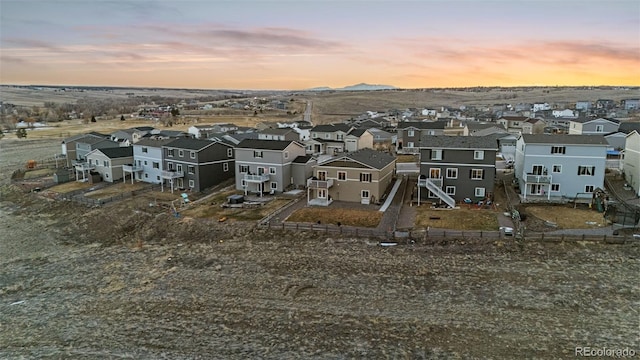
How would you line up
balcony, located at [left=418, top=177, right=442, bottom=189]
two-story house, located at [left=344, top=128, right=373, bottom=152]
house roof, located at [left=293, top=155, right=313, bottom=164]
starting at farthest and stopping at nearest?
1. two-story house, located at [left=344, top=128, right=373, bottom=152]
2. house roof, located at [left=293, top=155, right=313, bottom=164]
3. balcony, located at [left=418, top=177, right=442, bottom=189]

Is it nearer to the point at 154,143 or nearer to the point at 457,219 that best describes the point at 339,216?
the point at 457,219

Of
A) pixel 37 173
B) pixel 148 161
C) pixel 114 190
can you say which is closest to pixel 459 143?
pixel 148 161

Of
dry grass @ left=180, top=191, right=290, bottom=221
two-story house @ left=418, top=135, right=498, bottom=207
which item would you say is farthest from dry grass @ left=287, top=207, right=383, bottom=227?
two-story house @ left=418, top=135, right=498, bottom=207

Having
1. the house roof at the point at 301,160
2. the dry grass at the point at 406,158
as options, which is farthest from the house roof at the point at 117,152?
the dry grass at the point at 406,158

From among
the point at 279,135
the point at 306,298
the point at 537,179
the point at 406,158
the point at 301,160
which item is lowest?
the point at 306,298

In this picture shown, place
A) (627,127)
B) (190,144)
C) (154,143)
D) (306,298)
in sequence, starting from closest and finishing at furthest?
(306,298) < (190,144) < (154,143) < (627,127)

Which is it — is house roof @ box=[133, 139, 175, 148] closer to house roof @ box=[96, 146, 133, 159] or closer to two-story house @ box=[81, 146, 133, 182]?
house roof @ box=[96, 146, 133, 159]
